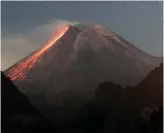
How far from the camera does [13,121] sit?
8.72m

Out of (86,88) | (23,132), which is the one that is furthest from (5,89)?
(86,88)

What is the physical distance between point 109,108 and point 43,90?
5.67 feet

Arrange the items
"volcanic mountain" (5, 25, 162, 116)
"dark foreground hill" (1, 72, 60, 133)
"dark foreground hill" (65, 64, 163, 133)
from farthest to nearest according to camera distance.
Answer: "volcanic mountain" (5, 25, 162, 116)
"dark foreground hill" (65, 64, 163, 133)
"dark foreground hill" (1, 72, 60, 133)

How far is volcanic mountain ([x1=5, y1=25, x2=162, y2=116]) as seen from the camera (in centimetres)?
898

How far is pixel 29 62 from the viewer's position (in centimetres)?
923

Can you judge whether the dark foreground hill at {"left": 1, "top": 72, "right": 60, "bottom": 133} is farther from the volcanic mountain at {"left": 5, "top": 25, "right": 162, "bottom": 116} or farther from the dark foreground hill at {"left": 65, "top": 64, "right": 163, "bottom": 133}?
the dark foreground hill at {"left": 65, "top": 64, "right": 163, "bottom": 133}

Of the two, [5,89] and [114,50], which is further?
[114,50]

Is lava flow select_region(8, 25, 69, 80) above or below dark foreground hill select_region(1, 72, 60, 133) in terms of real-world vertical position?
above

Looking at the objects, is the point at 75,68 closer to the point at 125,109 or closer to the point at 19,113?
the point at 125,109

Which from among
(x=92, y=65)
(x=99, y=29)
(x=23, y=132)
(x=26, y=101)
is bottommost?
(x=23, y=132)

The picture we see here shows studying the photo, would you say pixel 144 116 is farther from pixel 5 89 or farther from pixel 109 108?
pixel 5 89

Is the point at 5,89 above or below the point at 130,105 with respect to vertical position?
above

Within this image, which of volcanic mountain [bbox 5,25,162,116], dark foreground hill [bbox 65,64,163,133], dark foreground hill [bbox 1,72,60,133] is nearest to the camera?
dark foreground hill [bbox 1,72,60,133]

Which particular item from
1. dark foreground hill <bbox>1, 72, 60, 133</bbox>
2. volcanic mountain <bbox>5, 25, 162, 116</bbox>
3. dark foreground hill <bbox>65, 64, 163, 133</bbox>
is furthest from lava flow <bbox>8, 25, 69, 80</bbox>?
dark foreground hill <bbox>65, 64, 163, 133</bbox>
